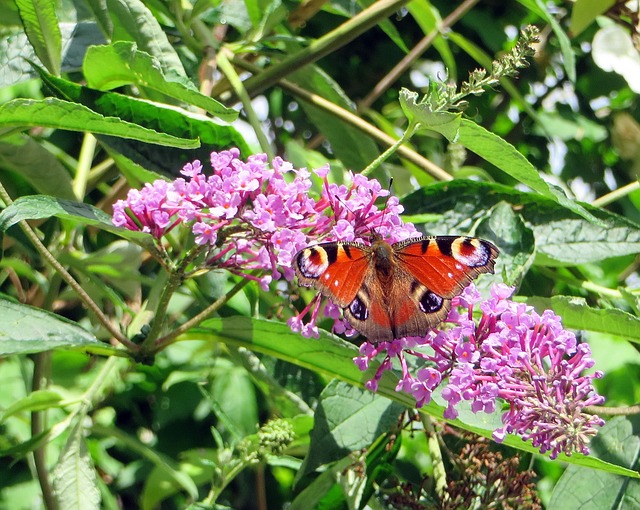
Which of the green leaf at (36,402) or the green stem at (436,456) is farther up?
the green leaf at (36,402)

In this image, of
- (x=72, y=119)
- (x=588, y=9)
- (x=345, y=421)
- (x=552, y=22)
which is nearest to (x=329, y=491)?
(x=345, y=421)

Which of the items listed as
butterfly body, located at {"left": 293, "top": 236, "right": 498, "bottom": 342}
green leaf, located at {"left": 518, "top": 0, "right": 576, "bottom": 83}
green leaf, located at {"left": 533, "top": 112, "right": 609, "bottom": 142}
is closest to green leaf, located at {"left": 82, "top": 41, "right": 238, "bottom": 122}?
butterfly body, located at {"left": 293, "top": 236, "right": 498, "bottom": 342}

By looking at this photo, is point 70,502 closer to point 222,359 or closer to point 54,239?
point 54,239

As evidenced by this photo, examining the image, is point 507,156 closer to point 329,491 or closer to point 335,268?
point 335,268

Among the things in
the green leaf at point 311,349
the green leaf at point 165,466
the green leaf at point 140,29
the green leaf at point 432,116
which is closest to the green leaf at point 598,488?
the green leaf at point 311,349

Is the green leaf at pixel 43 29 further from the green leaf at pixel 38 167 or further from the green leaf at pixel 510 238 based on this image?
the green leaf at pixel 510 238

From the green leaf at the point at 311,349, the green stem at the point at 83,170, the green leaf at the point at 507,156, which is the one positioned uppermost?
the green leaf at the point at 507,156

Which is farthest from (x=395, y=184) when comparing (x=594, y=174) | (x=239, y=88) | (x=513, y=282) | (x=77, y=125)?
(x=594, y=174)
